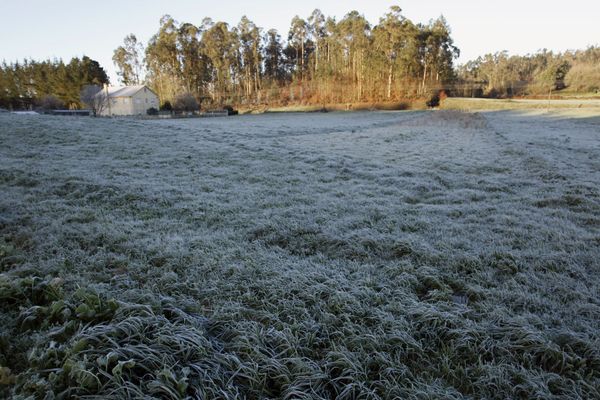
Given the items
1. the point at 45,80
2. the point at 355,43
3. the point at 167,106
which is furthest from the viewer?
the point at 45,80

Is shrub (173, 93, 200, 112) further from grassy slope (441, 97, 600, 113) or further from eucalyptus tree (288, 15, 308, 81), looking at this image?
grassy slope (441, 97, 600, 113)

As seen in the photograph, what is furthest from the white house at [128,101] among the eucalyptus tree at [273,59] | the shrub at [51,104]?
the eucalyptus tree at [273,59]

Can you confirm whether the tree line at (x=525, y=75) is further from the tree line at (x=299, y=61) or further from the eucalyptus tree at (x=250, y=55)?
the eucalyptus tree at (x=250, y=55)

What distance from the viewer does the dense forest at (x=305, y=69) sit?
35.8 meters

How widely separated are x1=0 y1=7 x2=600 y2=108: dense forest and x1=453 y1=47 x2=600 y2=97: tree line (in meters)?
0.11

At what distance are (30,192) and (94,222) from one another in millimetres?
2007

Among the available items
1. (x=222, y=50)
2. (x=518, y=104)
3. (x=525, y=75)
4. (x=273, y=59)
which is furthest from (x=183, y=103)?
(x=525, y=75)

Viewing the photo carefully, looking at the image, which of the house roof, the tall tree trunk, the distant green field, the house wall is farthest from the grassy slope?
the house roof

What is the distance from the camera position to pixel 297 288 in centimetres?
251

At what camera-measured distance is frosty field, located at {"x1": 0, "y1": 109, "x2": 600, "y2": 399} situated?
1671 mm

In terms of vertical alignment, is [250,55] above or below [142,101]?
above

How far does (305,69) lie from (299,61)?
1806 mm

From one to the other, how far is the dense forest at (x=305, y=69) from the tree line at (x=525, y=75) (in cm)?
11

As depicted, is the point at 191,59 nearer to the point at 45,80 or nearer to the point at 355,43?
the point at 45,80
